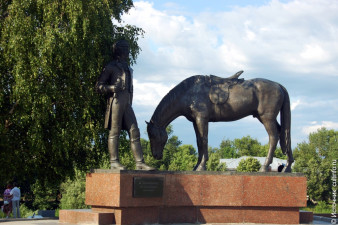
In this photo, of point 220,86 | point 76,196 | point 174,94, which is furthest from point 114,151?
point 76,196

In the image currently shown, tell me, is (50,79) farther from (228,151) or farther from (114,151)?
(228,151)

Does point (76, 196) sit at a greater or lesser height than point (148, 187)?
lesser

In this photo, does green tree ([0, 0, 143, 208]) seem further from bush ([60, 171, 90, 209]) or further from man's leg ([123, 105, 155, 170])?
bush ([60, 171, 90, 209])

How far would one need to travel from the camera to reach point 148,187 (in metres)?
11.1

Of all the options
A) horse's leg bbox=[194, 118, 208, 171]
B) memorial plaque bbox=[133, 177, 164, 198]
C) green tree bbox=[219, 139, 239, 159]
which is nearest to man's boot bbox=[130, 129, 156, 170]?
memorial plaque bbox=[133, 177, 164, 198]

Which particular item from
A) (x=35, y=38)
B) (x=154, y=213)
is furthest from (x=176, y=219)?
(x=35, y=38)

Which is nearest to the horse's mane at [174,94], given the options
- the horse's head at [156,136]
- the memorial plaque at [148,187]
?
the horse's head at [156,136]

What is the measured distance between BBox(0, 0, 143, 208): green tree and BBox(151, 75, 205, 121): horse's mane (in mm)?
3978

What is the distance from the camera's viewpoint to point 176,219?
11.6 metres

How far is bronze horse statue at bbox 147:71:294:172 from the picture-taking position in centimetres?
1242

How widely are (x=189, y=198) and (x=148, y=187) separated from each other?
1.10 metres

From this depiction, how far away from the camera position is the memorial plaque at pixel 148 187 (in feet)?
35.8

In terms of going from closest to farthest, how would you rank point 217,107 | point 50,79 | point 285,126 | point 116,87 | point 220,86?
point 116,87
point 217,107
point 220,86
point 285,126
point 50,79

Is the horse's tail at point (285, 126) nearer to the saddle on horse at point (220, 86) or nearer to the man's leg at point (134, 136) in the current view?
the saddle on horse at point (220, 86)
